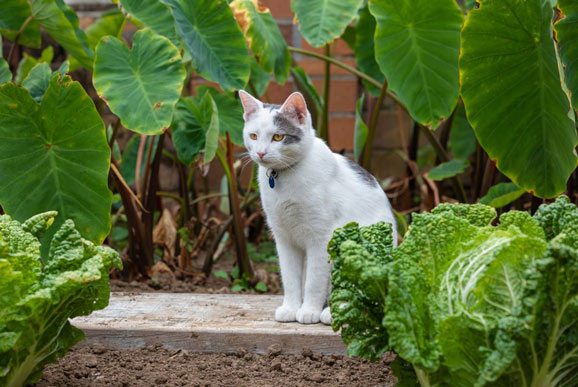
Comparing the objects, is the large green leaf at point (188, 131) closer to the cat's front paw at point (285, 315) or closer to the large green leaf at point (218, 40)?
the large green leaf at point (218, 40)

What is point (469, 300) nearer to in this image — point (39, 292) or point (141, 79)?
point (39, 292)

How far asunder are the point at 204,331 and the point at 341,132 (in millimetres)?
1765

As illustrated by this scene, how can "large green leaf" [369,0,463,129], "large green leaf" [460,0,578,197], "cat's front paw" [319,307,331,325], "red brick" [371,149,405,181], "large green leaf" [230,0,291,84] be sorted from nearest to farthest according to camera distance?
"large green leaf" [460,0,578,197] → "cat's front paw" [319,307,331,325] → "large green leaf" [369,0,463,129] → "large green leaf" [230,0,291,84] → "red brick" [371,149,405,181]

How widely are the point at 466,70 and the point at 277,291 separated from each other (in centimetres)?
125

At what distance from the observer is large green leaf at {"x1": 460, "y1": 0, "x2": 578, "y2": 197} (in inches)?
67.2

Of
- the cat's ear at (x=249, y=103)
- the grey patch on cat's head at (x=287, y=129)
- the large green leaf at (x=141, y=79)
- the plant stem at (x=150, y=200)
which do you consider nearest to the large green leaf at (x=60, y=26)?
the large green leaf at (x=141, y=79)

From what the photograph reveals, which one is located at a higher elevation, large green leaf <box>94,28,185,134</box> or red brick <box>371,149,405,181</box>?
large green leaf <box>94,28,185,134</box>

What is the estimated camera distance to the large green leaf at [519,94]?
1708 mm

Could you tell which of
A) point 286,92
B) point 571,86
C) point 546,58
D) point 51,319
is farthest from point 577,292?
→ point 286,92

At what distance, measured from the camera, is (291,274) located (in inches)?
77.2

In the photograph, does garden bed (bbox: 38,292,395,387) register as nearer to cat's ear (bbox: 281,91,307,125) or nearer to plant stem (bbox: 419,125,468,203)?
cat's ear (bbox: 281,91,307,125)

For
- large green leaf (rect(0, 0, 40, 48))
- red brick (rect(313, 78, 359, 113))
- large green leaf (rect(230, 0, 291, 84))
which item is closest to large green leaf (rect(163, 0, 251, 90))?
large green leaf (rect(230, 0, 291, 84))

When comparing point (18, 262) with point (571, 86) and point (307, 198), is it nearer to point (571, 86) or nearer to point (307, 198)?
point (307, 198)

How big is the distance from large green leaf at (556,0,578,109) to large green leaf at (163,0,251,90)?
975 millimetres
